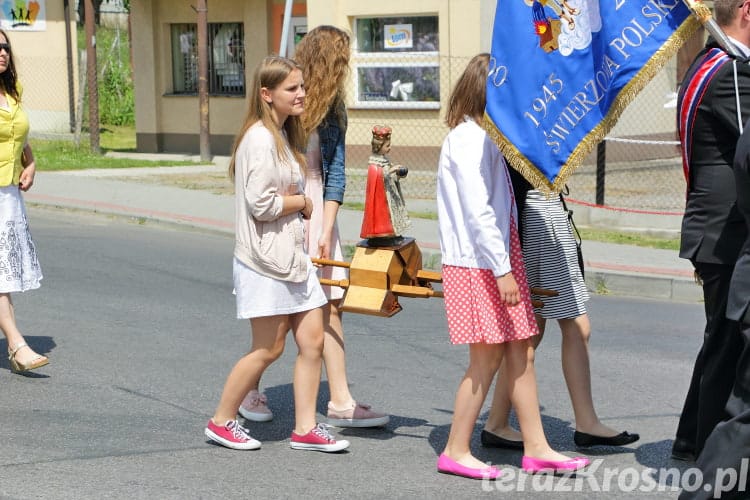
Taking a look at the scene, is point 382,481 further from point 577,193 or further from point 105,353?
point 577,193

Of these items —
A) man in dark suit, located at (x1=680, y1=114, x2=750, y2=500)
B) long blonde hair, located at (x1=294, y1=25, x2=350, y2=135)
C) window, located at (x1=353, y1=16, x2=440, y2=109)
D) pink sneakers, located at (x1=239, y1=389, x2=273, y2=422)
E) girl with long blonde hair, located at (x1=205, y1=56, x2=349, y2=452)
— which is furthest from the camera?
window, located at (x1=353, y1=16, x2=440, y2=109)

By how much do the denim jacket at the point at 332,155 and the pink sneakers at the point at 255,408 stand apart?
1.06m

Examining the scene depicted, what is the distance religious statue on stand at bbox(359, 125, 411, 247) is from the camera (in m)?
5.25

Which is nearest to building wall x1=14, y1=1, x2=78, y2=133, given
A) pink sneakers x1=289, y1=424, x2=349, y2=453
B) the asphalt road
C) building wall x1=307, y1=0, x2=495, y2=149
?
building wall x1=307, y1=0, x2=495, y2=149

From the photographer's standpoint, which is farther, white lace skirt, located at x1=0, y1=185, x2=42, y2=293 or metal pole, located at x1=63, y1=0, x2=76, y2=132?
metal pole, located at x1=63, y1=0, x2=76, y2=132

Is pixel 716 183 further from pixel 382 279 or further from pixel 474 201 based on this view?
pixel 382 279

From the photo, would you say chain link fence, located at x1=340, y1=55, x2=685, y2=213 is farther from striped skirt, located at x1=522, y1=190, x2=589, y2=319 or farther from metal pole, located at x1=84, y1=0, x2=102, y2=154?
striped skirt, located at x1=522, y1=190, x2=589, y2=319

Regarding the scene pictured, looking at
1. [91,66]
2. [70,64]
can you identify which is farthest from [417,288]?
[70,64]

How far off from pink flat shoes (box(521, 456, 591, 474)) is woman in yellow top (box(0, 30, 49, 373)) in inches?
115

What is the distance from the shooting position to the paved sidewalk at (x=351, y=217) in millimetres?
10000

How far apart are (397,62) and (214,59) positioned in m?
4.97

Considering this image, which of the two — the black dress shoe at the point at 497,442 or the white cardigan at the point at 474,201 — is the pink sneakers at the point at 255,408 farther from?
the white cardigan at the point at 474,201

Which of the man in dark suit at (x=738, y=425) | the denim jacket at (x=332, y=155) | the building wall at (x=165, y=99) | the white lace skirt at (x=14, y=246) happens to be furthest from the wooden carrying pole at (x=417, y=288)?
the building wall at (x=165, y=99)

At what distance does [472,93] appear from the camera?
4.72m
